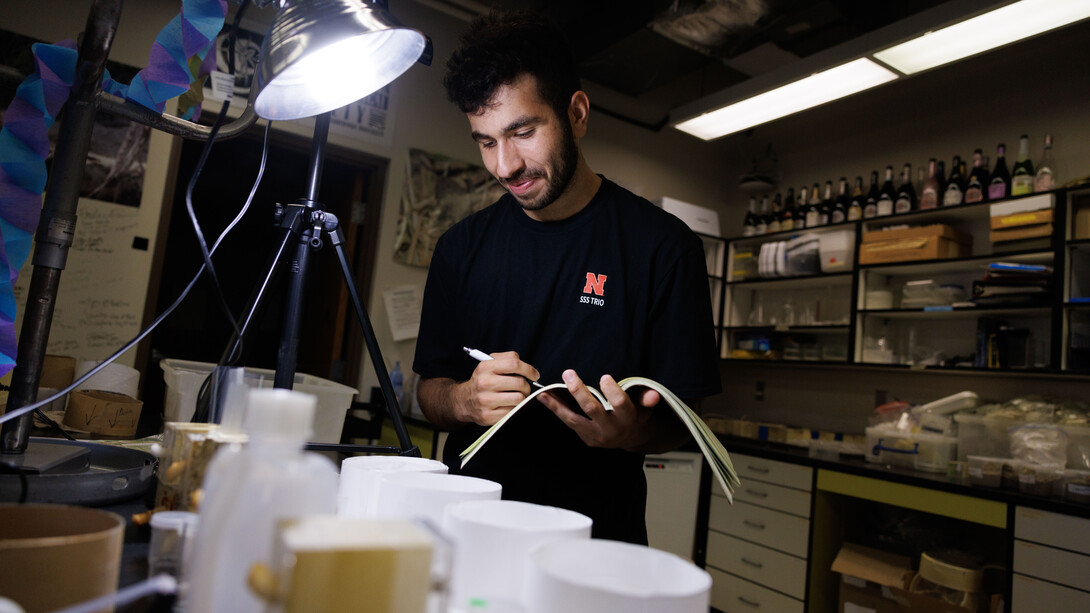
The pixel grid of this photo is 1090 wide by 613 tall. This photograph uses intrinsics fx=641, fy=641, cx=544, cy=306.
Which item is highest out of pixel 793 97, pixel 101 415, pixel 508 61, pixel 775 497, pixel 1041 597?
pixel 793 97

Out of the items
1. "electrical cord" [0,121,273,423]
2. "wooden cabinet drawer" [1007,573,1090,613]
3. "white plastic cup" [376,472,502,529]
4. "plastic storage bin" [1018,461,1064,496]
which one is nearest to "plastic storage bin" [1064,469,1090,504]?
"plastic storage bin" [1018,461,1064,496]

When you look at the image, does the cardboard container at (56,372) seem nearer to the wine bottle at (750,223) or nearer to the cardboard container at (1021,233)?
the cardboard container at (1021,233)

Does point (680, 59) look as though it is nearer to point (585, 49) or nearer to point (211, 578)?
point (585, 49)

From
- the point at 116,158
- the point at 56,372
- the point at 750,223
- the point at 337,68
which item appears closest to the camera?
the point at 337,68

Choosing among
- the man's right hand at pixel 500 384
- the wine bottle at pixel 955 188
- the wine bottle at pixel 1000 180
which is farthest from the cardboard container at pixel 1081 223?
the man's right hand at pixel 500 384

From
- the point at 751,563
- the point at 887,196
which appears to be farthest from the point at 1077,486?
the point at 887,196

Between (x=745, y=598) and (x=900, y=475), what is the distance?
3.45 ft

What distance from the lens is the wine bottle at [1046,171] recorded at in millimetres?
3230

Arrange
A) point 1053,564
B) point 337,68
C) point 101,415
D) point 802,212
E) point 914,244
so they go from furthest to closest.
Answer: point 802,212 → point 914,244 → point 1053,564 → point 101,415 → point 337,68

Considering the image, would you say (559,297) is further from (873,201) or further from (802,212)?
(802,212)

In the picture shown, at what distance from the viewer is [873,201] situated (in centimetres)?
402

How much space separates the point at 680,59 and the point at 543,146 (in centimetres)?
292

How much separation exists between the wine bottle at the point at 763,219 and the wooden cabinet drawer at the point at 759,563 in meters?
2.20

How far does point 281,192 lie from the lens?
16.7 ft
